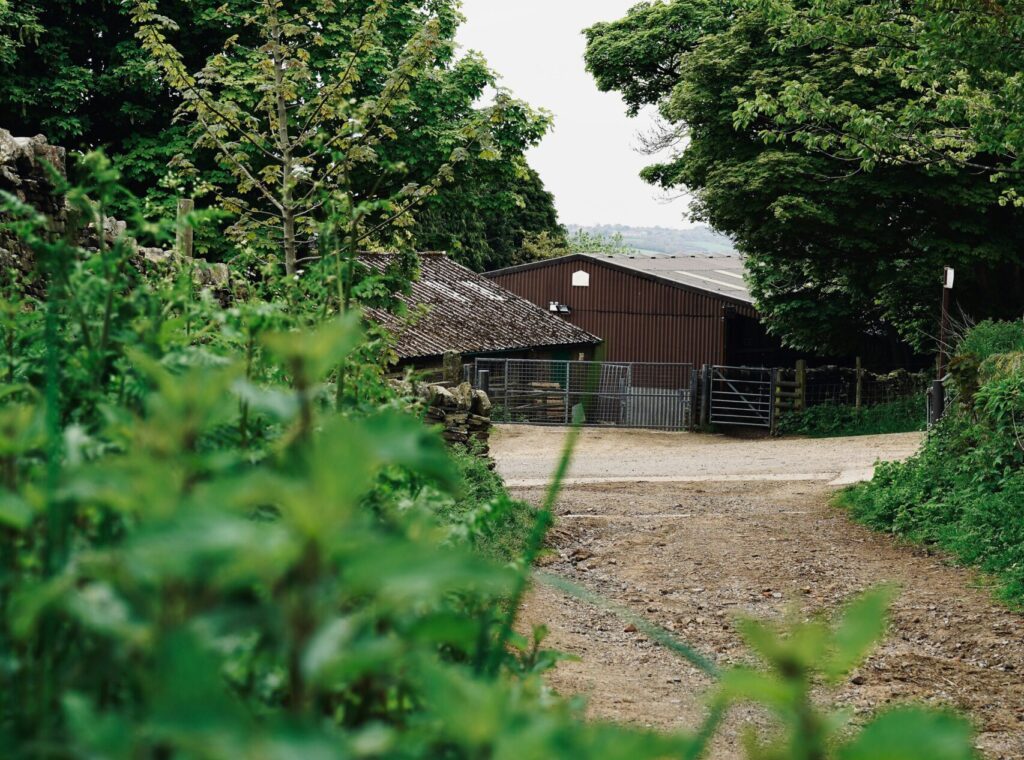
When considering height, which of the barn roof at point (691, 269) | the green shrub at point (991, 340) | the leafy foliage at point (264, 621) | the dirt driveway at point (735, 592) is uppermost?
the barn roof at point (691, 269)

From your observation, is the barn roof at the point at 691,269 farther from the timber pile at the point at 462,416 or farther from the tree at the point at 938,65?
the timber pile at the point at 462,416

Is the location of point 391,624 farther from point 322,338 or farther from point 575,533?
point 575,533

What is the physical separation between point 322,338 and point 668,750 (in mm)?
300

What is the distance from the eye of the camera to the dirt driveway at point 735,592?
18.1ft

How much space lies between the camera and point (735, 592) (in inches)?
321

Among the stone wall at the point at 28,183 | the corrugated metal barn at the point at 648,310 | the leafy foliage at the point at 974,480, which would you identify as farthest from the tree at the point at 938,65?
the corrugated metal barn at the point at 648,310

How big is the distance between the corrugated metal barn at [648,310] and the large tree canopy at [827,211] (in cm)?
787

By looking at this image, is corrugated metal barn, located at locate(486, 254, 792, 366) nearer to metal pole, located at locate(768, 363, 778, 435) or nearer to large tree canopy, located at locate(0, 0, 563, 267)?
metal pole, located at locate(768, 363, 778, 435)

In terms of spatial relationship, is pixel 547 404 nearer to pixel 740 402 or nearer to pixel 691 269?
pixel 740 402

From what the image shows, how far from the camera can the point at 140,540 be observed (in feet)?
1.66

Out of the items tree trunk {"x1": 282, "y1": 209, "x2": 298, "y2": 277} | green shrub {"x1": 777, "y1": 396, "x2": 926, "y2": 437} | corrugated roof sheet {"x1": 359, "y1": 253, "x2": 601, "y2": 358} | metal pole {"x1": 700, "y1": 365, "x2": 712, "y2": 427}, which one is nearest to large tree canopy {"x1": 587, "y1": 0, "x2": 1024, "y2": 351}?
green shrub {"x1": 777, "y1": 396, "x2": 926, "y2": 437}

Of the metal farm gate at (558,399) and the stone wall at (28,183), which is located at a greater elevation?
the stone wall at (28,183)

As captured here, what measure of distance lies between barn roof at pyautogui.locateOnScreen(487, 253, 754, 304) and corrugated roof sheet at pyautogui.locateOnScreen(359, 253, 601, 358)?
125 inches

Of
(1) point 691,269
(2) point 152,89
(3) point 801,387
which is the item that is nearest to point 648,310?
(1) point 691,269
